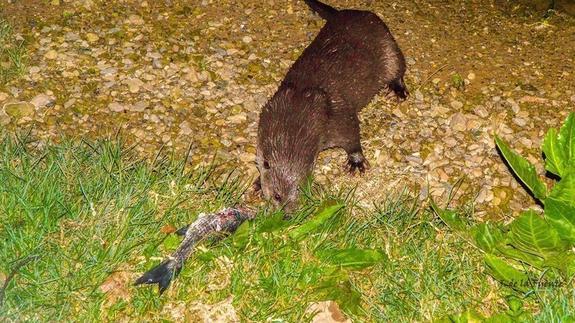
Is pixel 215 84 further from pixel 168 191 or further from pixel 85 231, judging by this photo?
pixel 85 231

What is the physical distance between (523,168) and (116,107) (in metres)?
2.81

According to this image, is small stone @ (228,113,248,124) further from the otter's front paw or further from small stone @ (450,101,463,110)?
small stone @ (450,101,463,110)

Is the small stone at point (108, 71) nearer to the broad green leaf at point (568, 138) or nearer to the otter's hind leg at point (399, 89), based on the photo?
the otter's hind leg at point (399, 89)

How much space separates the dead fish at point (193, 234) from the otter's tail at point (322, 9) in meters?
2.04

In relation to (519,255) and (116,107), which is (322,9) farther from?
(519,255)

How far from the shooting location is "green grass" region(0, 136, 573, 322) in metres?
3.54

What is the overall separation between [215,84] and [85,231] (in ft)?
6.10

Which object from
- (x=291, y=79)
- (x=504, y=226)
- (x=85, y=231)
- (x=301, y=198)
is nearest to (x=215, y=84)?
(x=291, y=79)

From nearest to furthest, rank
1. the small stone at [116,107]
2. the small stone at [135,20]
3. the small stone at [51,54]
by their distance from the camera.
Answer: the small stone at [116,107]
the small stone at [51,54]
the small stone at [135,20]

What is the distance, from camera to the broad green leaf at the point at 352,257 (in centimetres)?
375

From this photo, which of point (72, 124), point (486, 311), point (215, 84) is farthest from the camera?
point (215, 84)

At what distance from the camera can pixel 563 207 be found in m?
3.51

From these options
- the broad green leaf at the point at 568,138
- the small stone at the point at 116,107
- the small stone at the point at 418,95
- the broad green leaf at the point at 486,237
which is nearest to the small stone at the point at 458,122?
the small stone at the point at 418,95

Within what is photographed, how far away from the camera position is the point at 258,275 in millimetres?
3695
